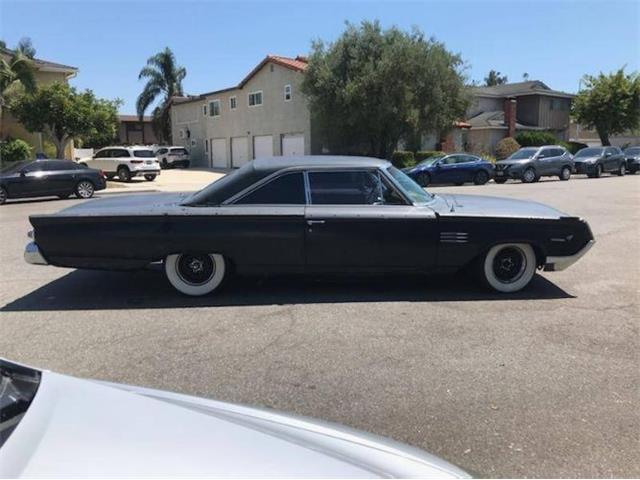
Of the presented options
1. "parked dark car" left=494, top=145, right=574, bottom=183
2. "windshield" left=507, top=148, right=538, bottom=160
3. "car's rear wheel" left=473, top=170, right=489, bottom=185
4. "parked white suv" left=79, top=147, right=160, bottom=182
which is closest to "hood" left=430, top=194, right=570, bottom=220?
"car's rear wheel" left=473, top=170, right=489, bottom=185

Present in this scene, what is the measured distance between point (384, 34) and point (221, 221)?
28.2 m

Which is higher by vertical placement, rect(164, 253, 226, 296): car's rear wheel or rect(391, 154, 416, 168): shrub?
rect(391, 154, 416, 168): shrub

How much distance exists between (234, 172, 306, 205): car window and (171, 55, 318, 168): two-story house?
28.6 meters

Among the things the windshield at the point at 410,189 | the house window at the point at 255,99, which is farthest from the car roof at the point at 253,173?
the house window at the point at 255,99

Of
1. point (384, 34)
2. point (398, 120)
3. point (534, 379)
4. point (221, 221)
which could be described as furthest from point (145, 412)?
point (384, 34)

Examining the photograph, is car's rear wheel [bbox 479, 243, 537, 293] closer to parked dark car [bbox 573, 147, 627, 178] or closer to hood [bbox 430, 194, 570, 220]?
hood [bbox 430, 194, 570, 220]

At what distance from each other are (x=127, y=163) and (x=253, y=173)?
2356 centimetres

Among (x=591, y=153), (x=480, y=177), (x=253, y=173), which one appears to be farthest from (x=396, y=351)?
(x=591, y=153)

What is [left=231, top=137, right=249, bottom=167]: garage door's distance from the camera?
41188 millimetres

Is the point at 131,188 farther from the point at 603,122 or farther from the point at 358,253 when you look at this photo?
the point at 603,122

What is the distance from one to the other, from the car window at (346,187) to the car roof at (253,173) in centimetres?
10

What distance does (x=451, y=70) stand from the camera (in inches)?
1264

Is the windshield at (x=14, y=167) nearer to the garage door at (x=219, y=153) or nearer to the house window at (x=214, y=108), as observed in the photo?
the garage door at (x=219, y=153)

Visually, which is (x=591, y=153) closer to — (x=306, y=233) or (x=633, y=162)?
(x=633, y=162)
